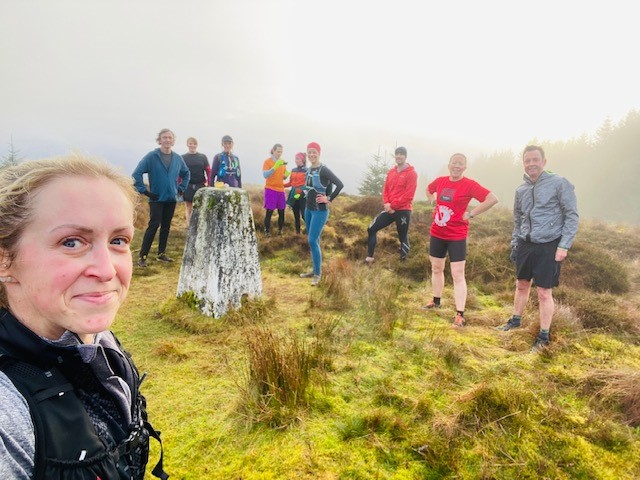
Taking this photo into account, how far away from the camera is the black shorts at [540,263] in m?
4.16

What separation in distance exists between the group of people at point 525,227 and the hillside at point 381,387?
43cm

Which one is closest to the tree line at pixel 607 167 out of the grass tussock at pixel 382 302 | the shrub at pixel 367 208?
the shrub at pixel 367 208

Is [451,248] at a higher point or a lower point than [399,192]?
lower

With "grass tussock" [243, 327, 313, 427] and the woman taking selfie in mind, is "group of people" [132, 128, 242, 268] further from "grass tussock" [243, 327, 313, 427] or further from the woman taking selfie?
the woman taking selfie

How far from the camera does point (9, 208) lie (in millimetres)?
1018

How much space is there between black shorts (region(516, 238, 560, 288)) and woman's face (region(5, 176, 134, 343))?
4.64 meters

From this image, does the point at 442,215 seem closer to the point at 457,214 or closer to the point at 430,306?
the point at 457,214

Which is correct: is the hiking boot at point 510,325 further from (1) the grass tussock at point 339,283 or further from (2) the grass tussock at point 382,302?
(1) the grass tussock at point 339,283

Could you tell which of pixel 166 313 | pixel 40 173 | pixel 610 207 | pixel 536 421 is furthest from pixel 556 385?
pixel 610 207

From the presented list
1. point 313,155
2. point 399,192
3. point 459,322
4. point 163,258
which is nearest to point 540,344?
point 459,322

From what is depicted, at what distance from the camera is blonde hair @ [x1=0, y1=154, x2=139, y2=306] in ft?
3.34

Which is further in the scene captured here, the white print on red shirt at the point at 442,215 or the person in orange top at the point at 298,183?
the person in orange top at the point at 298,183

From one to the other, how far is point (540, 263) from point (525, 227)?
1.64ft

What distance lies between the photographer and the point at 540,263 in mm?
4246
